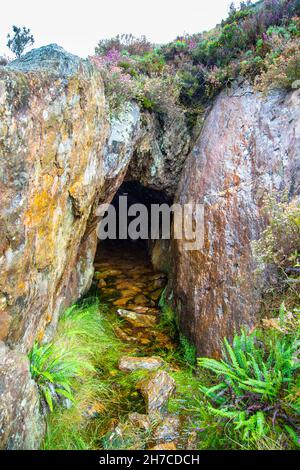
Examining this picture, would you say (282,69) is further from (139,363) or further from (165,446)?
(165,446)

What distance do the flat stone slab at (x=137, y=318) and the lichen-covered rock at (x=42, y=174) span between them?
148 centimetres

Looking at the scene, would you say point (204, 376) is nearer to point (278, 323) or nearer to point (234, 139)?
point (278, 323)

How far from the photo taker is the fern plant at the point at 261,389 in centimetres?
279

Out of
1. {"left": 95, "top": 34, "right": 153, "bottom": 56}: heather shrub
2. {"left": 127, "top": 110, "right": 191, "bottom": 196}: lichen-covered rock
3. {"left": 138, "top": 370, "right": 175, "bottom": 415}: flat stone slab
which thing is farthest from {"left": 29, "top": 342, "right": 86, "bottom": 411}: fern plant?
{"left": 95, "top": 34, "right": 153, "bottom": 56}: heather shrub

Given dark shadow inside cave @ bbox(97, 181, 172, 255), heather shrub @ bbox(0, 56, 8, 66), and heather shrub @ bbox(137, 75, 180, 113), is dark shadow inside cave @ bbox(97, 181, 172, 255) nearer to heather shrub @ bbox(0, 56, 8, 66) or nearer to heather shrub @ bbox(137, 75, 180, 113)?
heather shrub @ bbox(137, 75, 180, 113)

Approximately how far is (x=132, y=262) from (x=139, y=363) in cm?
439

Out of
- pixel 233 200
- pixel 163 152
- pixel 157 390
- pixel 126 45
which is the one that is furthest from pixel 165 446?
pixel 126 45

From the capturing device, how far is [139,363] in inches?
183

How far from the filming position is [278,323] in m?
3.24

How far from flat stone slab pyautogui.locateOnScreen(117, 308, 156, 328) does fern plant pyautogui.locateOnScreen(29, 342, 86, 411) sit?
7.12ft

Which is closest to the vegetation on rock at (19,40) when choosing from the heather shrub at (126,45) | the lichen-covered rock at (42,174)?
the heather shrub at (126,45)

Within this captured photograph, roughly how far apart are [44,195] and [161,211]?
16.9 feet

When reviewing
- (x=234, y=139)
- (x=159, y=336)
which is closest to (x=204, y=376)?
(x=159, y=336)

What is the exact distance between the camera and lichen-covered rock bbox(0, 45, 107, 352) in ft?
9.79
